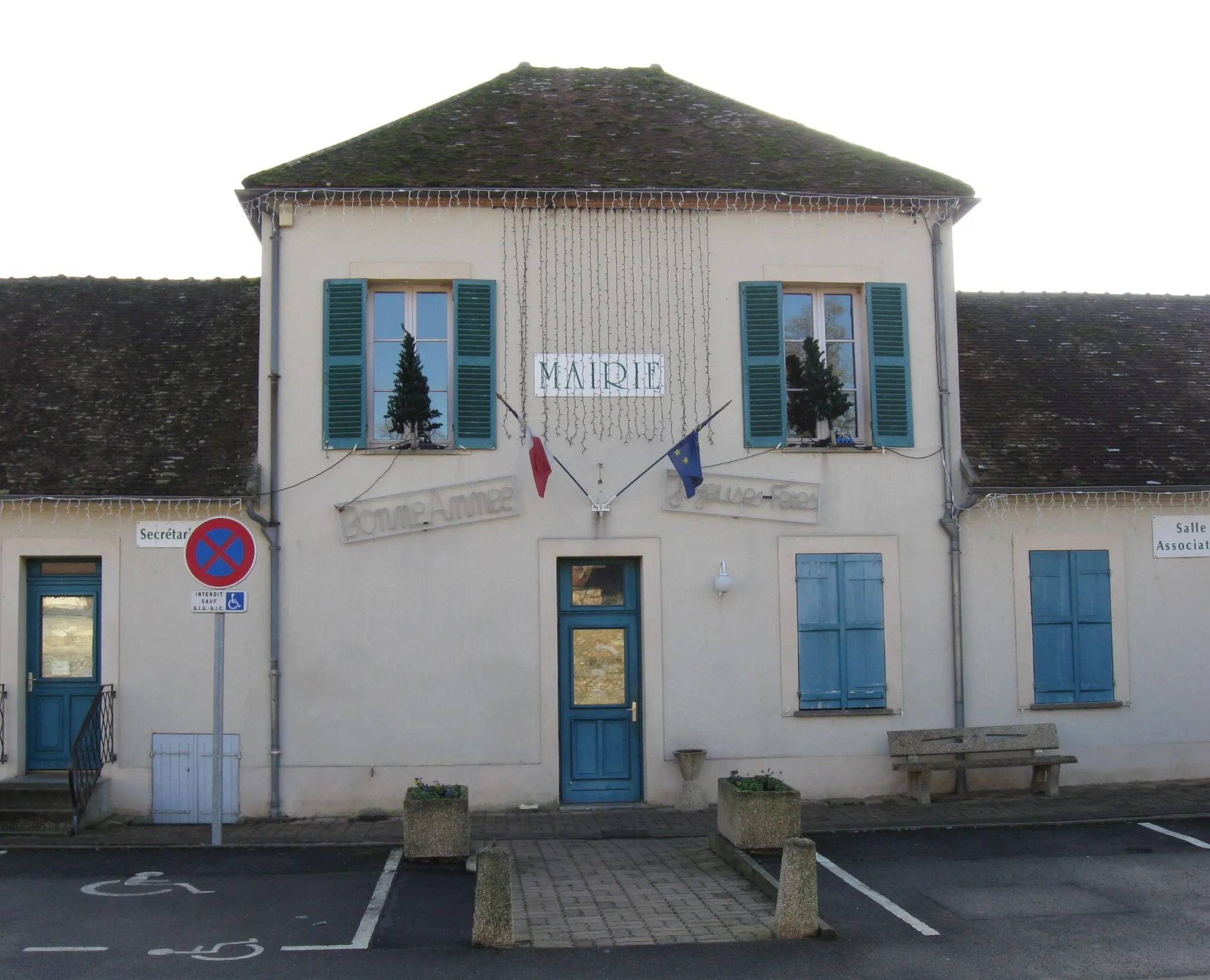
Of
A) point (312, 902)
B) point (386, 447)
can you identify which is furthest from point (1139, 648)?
point (312, 902)

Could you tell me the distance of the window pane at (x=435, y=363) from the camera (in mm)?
12062

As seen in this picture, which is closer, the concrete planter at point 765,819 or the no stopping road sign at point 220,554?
the concrete planter at point 765,819

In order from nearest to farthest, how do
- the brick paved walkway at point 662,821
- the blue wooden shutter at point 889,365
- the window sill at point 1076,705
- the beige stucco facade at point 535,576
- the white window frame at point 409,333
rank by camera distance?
the brick paved walkway at point 662,821, the beige stucco facade at point 535,576, the white window frame at point 409,333, the blue wooden shutter at point 889,365, the window sill at point 1076,705

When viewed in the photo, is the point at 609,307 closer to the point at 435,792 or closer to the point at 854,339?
the point at 854,339

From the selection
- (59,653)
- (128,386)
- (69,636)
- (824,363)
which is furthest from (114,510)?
(824,363)

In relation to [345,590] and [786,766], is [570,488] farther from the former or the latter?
[786,766]

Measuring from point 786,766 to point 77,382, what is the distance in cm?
852

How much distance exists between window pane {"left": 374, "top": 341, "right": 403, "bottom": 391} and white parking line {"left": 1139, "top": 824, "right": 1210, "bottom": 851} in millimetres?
8125

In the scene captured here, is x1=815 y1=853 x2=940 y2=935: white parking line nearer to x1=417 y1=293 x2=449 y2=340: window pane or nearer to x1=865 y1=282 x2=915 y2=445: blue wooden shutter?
x1=865 y1=282 x2=915 y2=445: blue wooden shutter

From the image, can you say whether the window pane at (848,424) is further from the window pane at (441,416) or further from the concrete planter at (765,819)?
the concrete planter at (765,819)

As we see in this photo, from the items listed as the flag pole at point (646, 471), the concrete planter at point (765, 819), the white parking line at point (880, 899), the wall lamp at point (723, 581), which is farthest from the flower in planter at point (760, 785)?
the flag pole at point (646, 471)

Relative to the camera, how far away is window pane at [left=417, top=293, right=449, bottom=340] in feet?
40.0

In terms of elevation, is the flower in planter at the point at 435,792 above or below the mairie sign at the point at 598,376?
below

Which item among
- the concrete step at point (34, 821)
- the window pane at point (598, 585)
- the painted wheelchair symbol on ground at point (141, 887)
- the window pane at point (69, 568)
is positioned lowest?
the painted wheelchair symbol on ground at point (141, 887)
